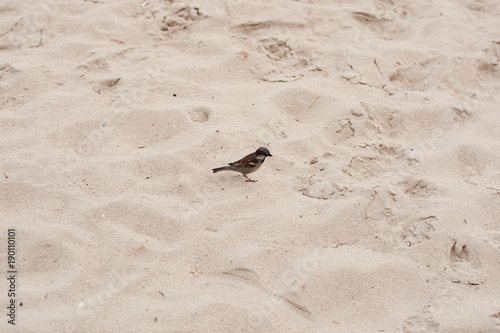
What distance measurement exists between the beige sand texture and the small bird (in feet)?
0.33

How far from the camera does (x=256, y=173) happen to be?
3713 millimetres

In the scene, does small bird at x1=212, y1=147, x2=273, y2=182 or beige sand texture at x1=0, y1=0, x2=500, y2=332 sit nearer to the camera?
beige sand texture at x1=0, y1=0, x2=500, y2=332

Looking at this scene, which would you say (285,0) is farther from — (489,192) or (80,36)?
(489,192)

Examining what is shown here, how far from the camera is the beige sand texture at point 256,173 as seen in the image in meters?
2.68

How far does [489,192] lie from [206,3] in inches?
147

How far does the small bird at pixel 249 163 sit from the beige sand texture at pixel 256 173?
0.10 metres

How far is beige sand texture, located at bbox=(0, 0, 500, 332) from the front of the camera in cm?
268

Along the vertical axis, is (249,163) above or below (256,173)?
above

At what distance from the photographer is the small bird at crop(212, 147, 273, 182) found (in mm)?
3605

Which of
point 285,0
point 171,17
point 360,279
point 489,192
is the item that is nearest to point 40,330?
Result: point 360,279

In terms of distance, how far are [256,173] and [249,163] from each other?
0.13m

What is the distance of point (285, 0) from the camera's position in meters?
5.61

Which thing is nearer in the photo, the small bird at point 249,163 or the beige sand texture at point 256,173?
the beige sand texture at point 256,173

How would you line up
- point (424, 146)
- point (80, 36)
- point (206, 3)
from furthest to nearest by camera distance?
1. point (206, 3)
2. point (80, 36)
3. point (424, 146)
